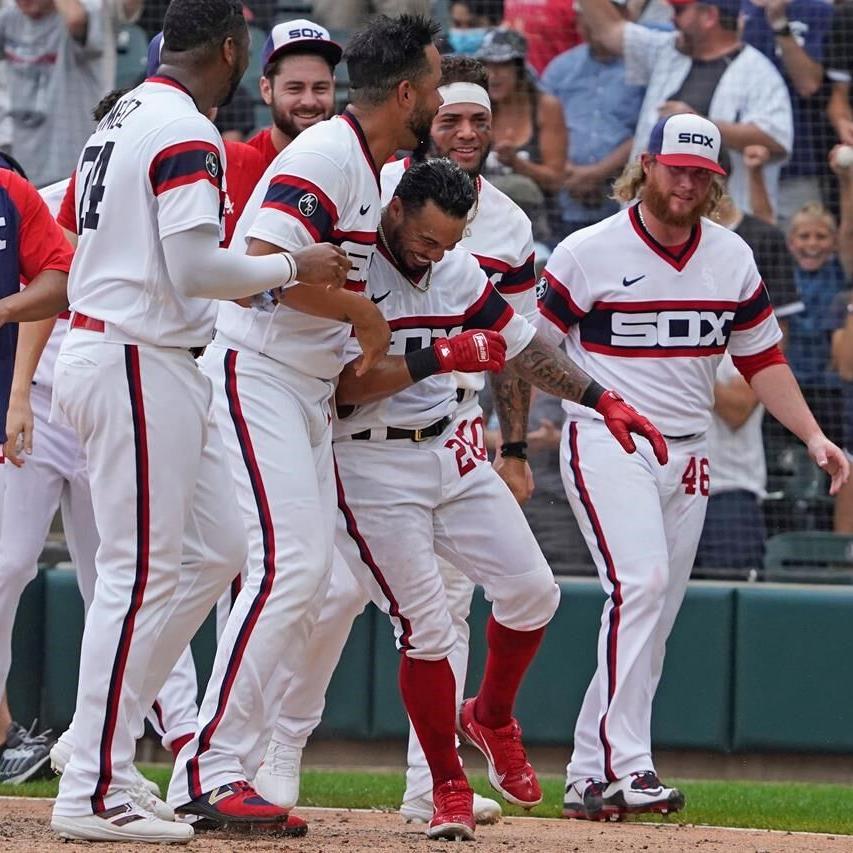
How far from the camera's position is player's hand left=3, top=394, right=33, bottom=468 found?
16.2ft

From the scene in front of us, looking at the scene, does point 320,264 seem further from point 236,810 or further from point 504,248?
point 504,248

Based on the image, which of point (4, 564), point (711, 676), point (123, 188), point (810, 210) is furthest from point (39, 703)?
point (810, 210)

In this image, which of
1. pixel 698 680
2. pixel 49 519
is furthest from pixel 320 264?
pixel 698 680

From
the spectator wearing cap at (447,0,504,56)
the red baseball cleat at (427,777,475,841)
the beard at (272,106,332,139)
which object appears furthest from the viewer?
the spectator wearing cap at (447,0,504,56)

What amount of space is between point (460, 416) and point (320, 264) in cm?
122

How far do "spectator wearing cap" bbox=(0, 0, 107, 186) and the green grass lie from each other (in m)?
3.49

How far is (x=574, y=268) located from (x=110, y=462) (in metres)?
2.26

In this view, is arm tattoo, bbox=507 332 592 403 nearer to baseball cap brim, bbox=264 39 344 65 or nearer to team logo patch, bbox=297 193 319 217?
team logo patch, bbox=297 193 319 217

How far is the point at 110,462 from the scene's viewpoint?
3836 mm

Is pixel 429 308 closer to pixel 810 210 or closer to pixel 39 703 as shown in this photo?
pixel 39 703

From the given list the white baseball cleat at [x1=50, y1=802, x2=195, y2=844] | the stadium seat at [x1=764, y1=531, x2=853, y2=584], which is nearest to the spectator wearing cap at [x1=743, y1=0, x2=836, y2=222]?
the stadium seat at [x1=764, y1=531, x2=853, y2=584]

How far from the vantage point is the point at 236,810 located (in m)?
4.01

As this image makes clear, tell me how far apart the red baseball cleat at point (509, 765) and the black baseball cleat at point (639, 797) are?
434mm

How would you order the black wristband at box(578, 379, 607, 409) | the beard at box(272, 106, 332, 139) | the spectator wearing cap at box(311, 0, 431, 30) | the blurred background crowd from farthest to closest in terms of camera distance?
the spectator wearing cap at box(311, 0, 431, 30), the blurred background crowd, the beard at box(272, 106, 332, 139), the black wristband at box(578, 379, 607, 409)
